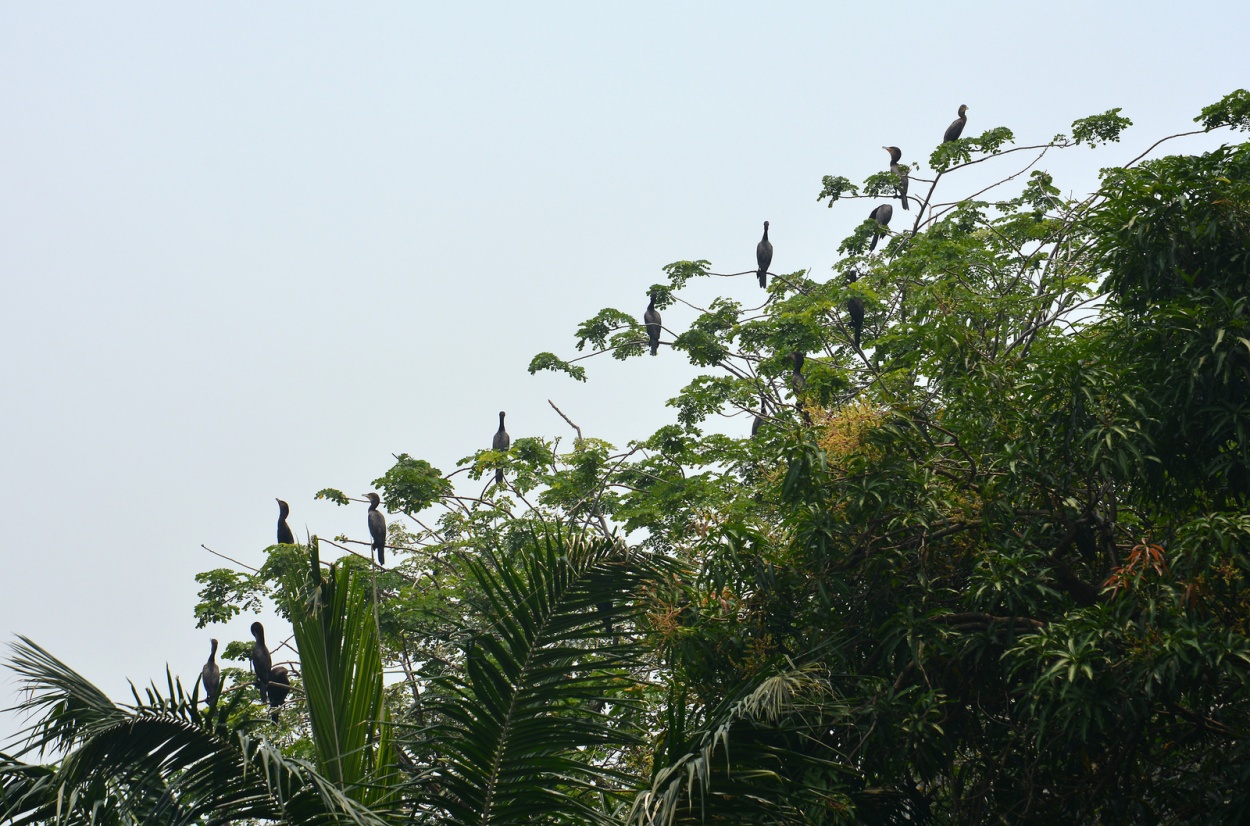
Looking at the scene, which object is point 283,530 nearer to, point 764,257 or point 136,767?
point 764,257

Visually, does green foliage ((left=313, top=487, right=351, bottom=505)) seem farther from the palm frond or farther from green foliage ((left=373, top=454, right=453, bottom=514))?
the palm frond

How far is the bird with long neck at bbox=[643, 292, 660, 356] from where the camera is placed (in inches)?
504

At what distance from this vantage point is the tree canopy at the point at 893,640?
3.80 metres

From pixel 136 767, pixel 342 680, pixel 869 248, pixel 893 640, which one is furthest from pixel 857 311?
pixel 136 767

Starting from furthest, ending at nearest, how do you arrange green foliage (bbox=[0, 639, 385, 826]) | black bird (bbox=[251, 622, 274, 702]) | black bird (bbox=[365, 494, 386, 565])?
black bird (bbox=[365, 494, 386, 565]), black bird (bbox=[251, 622, 274, 702]), green foliage (bbox=[0, 639, 385, 826])

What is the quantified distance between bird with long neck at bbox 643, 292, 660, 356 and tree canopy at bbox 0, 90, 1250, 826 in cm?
584

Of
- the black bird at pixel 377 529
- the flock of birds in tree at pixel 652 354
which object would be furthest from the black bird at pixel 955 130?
the black bird at pixel 377 529

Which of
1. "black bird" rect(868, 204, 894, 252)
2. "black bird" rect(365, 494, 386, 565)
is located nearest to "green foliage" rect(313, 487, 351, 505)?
"black bird" rect(365, 494, 386, 565)

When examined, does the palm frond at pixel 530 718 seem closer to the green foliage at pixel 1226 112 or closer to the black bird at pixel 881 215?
the green foliage at pixel 1226 112

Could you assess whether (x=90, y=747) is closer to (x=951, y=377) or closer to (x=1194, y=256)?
(x=951, y=377)

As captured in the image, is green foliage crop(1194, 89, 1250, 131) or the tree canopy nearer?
the tree canopy

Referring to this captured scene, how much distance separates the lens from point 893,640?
17.0 feet

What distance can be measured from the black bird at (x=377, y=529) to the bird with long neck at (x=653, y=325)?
333 centimetres

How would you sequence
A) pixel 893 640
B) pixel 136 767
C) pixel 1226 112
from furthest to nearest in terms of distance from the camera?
1. pixel 1226 112
2. pixel 893 640
3. pixel 136 767
